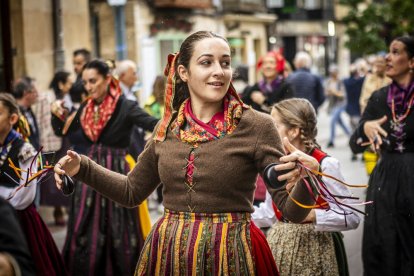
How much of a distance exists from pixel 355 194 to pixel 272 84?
271 centimetres

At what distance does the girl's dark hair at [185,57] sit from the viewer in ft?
12.6

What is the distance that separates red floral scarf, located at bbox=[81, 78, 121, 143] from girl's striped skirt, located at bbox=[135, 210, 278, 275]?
2.99 m

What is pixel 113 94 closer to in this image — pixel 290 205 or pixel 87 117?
pixel 87 117

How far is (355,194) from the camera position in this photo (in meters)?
11.3

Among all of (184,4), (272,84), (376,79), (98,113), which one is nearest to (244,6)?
(184,4)

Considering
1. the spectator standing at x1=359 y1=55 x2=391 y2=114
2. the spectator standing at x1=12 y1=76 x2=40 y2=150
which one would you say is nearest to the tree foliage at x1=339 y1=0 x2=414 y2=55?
the spectator standing at x1=359 y1=55 x2=391 y2=114

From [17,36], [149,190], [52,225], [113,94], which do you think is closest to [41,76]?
[17,36]

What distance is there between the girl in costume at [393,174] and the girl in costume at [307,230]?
1069 mm

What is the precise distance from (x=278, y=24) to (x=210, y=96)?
39142 mm

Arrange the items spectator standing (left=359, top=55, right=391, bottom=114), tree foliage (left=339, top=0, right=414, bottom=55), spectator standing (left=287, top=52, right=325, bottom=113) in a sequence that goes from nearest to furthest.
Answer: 1. spectator standing (left=359, top=55, right=391, bottom=114)
2. spectator standing (left=287, top=52, right=325, bottom=113)
3. tree foliage (left=339, top=0, right=414, bottom=55)

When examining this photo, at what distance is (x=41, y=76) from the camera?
13508 mm

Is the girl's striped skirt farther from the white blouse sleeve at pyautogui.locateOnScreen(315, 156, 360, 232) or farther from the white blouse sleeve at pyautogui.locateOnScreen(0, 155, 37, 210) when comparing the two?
the white blouse sleeve at pyautogui.locateOnScreen(0, 155, 37, 210)

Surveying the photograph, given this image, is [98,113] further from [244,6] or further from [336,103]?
[244,6]

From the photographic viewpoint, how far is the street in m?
7.98
